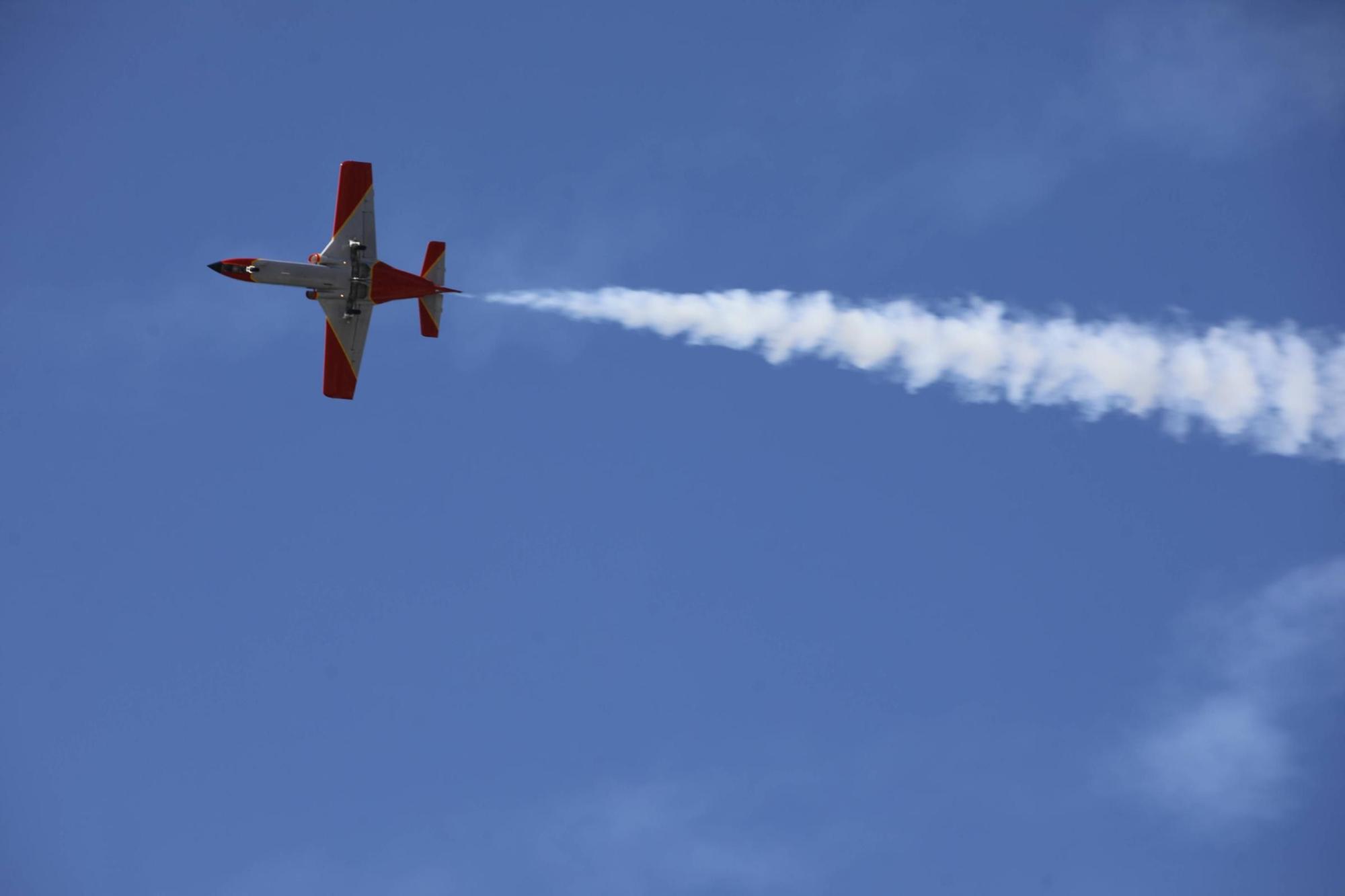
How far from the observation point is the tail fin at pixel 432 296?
75.0 m

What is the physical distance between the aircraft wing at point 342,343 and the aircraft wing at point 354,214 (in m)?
1.88

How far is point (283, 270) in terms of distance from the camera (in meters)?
72.3

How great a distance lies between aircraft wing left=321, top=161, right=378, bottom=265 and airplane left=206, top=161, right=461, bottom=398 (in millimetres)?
25

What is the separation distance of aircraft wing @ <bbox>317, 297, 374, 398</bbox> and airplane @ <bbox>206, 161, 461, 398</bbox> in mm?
26

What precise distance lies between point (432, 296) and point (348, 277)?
364 centimetres

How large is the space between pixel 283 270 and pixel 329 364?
4248 millimetres

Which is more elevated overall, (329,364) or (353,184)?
(353,184)

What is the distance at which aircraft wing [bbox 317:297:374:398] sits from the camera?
7400 centimetres

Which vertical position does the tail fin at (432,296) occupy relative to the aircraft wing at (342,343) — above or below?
above

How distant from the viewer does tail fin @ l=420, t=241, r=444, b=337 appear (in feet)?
246

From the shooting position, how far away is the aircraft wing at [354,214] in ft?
238

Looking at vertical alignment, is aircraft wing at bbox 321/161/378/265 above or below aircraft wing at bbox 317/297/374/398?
above

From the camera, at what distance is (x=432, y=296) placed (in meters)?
75.1

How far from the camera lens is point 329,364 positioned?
74.3m
